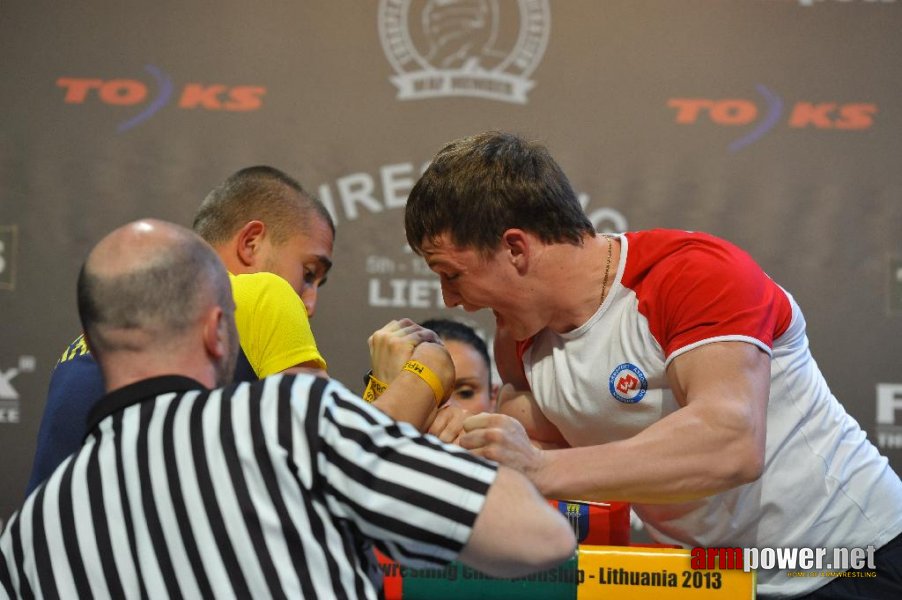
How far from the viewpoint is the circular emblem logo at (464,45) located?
10.7ft

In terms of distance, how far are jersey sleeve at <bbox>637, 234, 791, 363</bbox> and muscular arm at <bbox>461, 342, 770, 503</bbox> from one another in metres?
0.06

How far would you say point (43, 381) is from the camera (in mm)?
3195

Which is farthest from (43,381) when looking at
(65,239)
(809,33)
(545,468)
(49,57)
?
(809,33)

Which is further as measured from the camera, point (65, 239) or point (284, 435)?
point (65, 239)

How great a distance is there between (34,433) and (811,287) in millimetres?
2591

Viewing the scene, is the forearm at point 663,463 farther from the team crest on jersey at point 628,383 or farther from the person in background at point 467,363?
the person in background at point 467,363

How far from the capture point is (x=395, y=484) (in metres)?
1.10

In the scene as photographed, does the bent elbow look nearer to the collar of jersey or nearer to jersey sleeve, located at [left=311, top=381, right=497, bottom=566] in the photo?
jersey sleeve, located at [left=311, top=381, right=497, bottom=566]

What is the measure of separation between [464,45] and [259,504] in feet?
8.11

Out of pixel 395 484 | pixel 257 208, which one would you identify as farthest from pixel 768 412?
pixel 257 208

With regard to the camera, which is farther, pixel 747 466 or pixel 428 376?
pixel 428 376

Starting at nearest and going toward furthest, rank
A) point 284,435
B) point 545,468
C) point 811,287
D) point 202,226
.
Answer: point 284,435, point 545,468, point 202,226, point 811,287

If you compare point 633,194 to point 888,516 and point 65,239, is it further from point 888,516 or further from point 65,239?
point 65,239

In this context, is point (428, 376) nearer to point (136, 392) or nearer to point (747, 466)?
point (747, 466)
